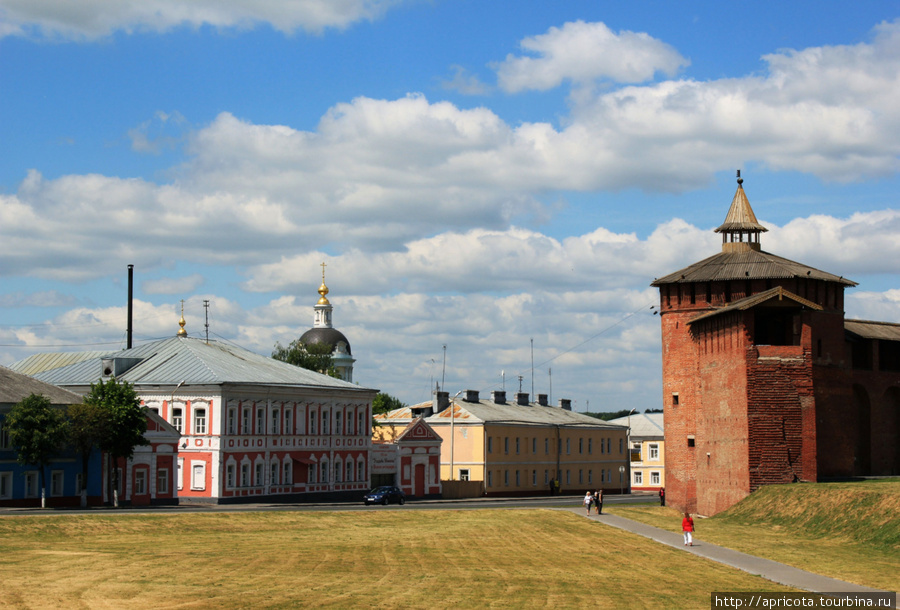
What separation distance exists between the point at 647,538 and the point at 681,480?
2296 centimetres

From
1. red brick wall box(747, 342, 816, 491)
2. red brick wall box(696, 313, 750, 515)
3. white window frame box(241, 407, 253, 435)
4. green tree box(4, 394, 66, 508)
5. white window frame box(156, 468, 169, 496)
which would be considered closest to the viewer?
green tree box(4, 394, 66, 508)

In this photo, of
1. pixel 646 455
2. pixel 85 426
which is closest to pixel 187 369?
pixel 85 426

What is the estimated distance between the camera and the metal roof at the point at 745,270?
2408 inches

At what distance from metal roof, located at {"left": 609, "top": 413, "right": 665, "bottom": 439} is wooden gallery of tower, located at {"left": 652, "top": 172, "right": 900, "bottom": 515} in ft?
150

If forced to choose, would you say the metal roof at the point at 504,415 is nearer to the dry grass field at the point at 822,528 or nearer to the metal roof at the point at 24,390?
the dry grass field at the point at 822,528

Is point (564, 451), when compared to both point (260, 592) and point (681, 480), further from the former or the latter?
point (260, 592)

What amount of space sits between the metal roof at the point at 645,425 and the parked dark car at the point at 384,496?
46.8m

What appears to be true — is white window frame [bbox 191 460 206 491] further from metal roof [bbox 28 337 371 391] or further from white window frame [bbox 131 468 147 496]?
white window frame [bbox 131 468 147 496]

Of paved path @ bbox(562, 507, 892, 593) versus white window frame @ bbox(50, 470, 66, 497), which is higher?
white window frame @ bbox(50, 470, 66, 497)

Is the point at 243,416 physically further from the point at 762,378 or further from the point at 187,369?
the point at 762,378

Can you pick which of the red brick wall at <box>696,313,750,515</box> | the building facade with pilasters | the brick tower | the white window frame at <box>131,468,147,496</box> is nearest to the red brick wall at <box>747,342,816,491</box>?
the brick tower

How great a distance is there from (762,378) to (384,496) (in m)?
25.3

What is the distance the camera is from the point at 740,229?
69.2 m

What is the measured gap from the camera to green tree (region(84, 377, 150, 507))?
2101 inches
